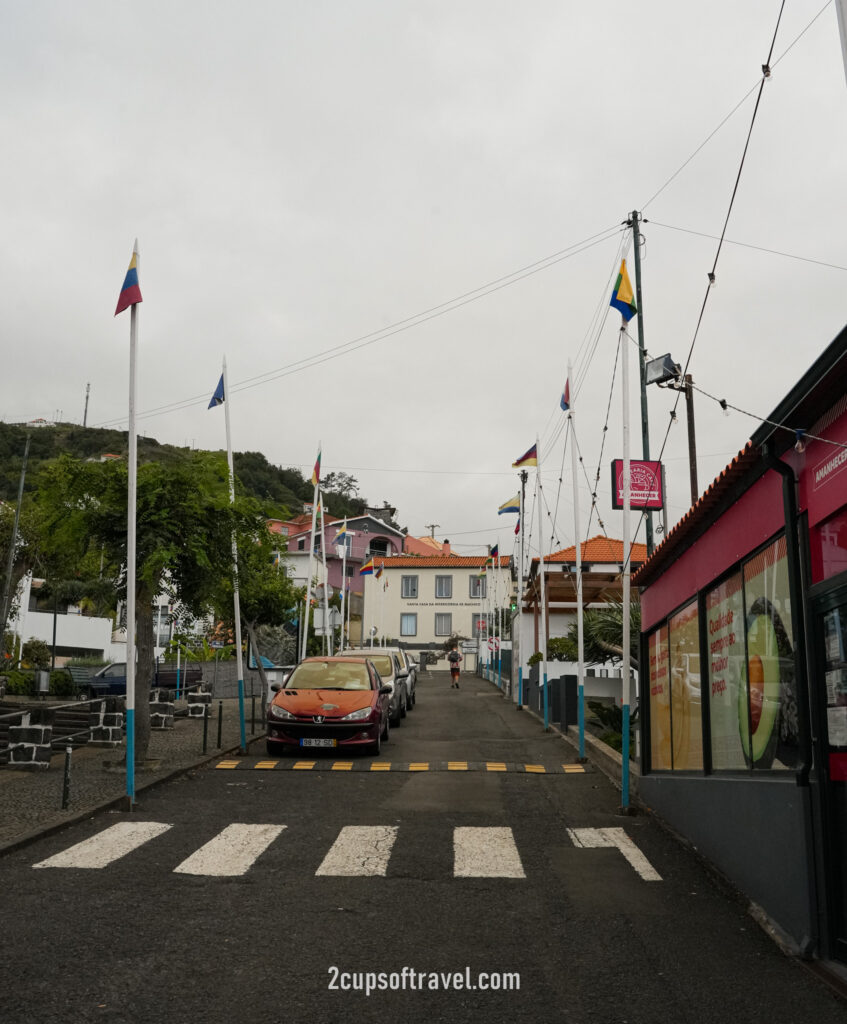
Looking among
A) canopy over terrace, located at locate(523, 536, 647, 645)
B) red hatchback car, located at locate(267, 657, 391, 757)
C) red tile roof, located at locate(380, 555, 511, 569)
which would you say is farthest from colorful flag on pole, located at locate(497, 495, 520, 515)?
red tile roof, located at locate(380, 555, 511, 569)

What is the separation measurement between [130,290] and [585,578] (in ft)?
61.1

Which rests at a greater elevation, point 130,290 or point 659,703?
point 130,290

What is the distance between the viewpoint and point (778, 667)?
662 cm

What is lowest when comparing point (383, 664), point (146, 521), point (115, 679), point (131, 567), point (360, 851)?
point (360, 851)

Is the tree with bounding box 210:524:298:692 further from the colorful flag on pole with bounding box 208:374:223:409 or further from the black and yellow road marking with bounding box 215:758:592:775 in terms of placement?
the black and yellow road marking with bounding box 215:758:592:775

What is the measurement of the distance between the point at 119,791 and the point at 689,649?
676 centimetres

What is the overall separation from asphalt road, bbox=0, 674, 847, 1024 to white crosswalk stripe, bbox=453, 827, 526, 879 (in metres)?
0.04

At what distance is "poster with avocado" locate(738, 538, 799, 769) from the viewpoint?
637 cm

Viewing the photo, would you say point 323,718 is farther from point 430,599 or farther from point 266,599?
point 430,599

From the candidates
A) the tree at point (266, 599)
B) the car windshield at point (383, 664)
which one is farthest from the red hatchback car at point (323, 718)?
the car windshield at point (383, 664)

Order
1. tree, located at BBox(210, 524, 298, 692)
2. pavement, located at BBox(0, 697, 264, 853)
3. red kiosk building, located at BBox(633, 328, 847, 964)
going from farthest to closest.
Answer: tree, located at BBox(210, 524, 298, 692) < pavement, located at BBox(0, 697, 264, 853) < red kiosk building, located at BBox(633, 328, 847, 964)

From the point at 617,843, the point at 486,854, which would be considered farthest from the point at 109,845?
the point at 617,843

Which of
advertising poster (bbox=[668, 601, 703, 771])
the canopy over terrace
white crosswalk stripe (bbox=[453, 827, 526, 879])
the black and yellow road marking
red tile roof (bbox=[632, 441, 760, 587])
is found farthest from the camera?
the canopy over terrace

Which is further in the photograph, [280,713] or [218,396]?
[218,396]
